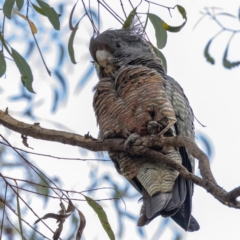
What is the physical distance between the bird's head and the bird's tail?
2.67 ft

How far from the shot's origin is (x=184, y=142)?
2.03m

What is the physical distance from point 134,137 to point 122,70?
22.5 inches

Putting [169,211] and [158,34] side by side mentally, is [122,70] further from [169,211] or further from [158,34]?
[169,211]

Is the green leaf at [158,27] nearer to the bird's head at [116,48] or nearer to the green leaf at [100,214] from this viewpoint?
the bird's head at [116,48]

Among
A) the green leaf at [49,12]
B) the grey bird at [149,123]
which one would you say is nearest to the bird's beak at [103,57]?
the grey bird at [149,123]

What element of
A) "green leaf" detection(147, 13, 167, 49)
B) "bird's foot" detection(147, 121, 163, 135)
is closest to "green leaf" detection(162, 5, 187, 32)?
"green leaf" detection(147, 13, 167, 49)

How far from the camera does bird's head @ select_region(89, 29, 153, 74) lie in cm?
313

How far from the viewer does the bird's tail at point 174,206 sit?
2.40 m

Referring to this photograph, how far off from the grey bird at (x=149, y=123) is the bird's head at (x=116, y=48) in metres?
0.07

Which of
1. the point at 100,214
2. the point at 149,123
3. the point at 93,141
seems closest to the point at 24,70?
the point at 93,141

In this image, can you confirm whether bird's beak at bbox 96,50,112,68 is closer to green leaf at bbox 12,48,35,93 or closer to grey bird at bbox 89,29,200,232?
grey bird at bbox 89,29,200,232

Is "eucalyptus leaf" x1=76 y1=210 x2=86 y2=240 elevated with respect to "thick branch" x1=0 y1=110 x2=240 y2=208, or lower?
lower

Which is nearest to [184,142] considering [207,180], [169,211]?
[207,180]

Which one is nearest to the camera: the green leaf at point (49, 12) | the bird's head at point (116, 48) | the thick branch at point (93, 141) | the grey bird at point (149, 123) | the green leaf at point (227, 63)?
the thick branch at point (93, 141)
